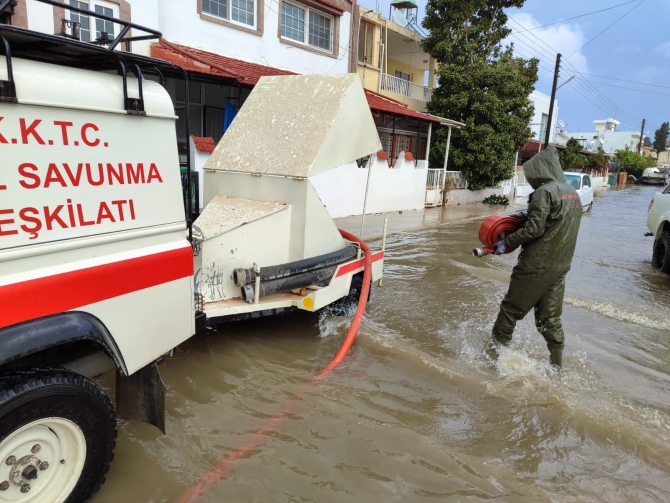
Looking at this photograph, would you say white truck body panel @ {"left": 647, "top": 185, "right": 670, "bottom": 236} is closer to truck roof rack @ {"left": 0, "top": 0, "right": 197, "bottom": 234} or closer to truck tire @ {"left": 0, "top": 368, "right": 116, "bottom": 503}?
truck roof rack @ {"left": 0, "top": 0, "right": 197, "bottom": 234}

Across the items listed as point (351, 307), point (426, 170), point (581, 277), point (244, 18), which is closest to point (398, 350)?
point (351, 307)

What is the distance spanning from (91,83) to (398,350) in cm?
365

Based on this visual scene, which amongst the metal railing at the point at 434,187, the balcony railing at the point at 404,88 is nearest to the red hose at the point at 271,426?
the metal railing at the point at 434,187

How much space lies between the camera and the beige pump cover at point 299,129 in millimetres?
4480

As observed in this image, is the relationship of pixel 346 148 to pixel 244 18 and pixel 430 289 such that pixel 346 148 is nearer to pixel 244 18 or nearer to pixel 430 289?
pixel 430 289

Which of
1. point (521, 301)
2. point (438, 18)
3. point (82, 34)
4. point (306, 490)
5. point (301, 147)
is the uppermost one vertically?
point (438, 18)

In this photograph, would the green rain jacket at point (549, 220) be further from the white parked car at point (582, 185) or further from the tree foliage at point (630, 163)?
the tree foliage at point (630, 163)

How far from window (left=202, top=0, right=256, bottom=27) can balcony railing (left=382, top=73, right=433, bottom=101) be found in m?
8.24

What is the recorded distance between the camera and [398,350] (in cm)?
491

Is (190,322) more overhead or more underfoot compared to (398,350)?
more overhead

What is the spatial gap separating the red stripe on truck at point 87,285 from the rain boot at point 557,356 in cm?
352

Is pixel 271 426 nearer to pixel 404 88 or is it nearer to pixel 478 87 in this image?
pixel 478 87

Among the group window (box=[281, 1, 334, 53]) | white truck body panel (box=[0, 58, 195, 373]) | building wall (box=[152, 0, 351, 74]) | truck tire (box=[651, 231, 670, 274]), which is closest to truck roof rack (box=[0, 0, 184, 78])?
white truck body panel (box=[0, 58, 195, 373])

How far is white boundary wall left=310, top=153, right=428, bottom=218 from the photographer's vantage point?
489 inches
